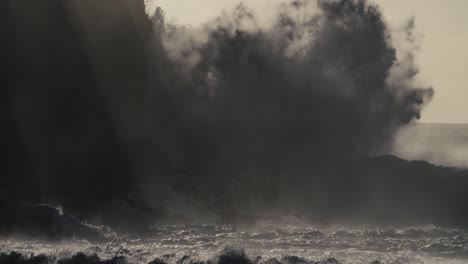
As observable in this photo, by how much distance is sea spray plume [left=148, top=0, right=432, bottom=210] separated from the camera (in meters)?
31.2

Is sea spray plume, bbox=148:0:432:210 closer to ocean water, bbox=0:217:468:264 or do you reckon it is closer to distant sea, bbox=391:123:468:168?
distant sea, bbox=391:123:468:168

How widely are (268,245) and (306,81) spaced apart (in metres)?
17.0

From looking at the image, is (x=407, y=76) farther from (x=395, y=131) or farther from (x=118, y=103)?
(x=118, y=103)

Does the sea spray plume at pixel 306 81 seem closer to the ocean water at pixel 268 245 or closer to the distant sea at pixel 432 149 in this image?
the distant sea at pixel 432 149

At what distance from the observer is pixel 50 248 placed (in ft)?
46.0

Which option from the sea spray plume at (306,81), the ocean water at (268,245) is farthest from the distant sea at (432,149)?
the ocean water at (268,245)

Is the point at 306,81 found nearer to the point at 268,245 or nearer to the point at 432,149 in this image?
the point at 268,245

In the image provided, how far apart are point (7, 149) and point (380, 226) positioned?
560 inches

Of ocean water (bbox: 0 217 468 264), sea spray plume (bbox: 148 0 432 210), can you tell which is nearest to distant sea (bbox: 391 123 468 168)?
sea spray plume (bbox: 148 0 432 210)

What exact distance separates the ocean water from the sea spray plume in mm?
11818

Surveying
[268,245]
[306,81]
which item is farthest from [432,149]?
[268,245]

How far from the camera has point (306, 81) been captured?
31.7m

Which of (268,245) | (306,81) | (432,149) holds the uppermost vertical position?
(432,149)

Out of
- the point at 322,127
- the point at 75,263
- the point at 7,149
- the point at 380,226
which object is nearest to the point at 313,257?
the point at 75,263
